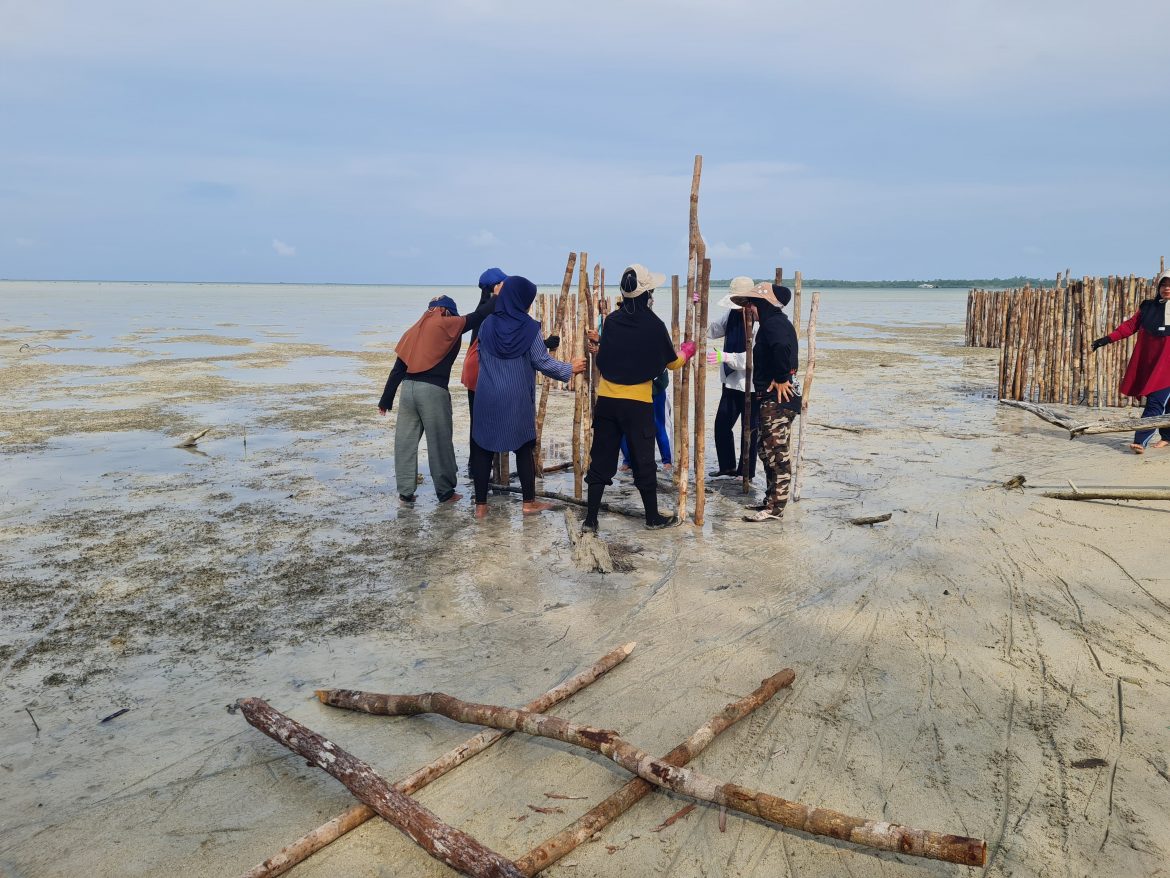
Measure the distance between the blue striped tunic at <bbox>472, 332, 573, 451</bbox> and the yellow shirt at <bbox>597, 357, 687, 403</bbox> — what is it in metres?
0.42

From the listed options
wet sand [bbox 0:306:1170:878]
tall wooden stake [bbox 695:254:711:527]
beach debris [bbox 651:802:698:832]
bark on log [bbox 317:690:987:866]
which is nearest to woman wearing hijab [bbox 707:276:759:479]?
wet sand [bbox 0:306:1170:878]

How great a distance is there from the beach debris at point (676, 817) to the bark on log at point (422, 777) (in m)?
0.63

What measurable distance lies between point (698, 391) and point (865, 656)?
2145 millimetres

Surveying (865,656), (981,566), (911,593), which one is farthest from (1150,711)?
(981,566)

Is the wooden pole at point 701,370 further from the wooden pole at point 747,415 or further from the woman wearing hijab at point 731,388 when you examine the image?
the woman wearing hijab at point 731,388

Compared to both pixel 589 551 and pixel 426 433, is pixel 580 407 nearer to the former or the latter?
pixel 426 433

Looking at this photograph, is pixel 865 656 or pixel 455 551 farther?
pixel 455 551

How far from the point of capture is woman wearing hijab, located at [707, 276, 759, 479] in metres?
6.48

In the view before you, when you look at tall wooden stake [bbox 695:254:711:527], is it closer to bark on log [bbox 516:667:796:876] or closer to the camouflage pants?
the camouflage pants

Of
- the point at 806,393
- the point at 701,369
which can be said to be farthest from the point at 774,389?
the point at 701,369

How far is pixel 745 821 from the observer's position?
2.47 m

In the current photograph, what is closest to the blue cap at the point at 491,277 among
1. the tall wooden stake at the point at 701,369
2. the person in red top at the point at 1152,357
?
the tall wooden stake at the point at 701,369

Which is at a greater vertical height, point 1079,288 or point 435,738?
point 1079,288

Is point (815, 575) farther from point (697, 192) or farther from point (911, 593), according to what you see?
point (697, 192)
